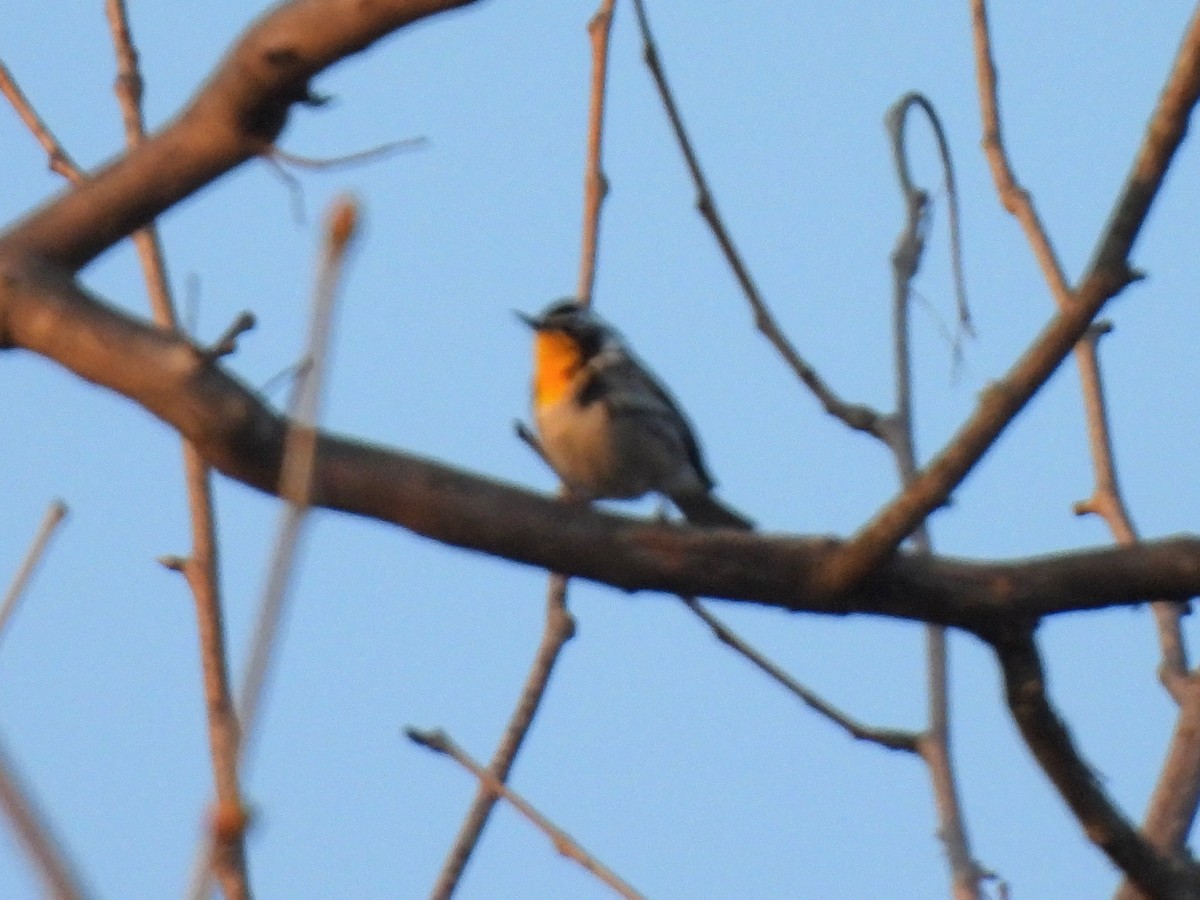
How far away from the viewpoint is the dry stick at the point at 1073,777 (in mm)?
2678

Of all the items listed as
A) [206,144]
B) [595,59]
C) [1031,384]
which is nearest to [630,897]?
[1031,384]

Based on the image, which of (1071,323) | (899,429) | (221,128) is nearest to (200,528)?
(221,128)

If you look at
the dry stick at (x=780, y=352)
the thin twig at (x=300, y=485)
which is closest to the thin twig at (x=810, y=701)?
the dry stick at (x=780, y=352)

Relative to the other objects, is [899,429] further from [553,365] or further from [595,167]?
[553,365]

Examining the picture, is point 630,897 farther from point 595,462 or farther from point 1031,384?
point 595,462

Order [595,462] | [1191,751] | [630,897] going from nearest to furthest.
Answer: [630,897] → [1191,751] → [595,462]

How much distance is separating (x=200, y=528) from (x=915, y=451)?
1321 millimetres

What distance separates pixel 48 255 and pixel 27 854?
181 centimetres

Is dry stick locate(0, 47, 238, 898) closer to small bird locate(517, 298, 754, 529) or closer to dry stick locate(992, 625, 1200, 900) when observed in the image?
dry stick locate(992, 625, 1200, 900)

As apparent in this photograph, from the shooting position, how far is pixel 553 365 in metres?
6.39

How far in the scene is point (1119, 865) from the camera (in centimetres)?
272

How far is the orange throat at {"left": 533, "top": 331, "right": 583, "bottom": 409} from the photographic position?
20.4ft

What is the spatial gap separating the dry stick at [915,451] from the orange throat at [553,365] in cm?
199

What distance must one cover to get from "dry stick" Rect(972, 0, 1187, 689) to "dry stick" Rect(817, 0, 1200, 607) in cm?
117
